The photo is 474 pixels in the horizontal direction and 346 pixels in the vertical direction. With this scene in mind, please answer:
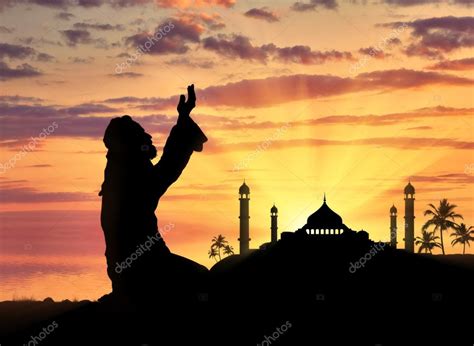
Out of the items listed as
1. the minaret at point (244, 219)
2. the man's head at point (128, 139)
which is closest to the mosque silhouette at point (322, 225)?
the minaret at point (244, 219)

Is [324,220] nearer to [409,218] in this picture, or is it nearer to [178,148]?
[409,218]

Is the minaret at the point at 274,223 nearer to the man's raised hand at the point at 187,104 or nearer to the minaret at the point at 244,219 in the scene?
the minaret at the point at 244,219

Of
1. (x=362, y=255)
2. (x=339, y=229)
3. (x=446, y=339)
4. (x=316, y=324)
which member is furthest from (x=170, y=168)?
(x=339, y=229)

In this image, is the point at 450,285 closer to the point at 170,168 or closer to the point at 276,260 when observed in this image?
the point at 276,260

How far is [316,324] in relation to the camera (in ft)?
68.2

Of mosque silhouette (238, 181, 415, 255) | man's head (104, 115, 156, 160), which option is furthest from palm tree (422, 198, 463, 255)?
man's head (104, 115, 156, 160)

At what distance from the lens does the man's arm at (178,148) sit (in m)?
13.9

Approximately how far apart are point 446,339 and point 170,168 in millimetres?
9744

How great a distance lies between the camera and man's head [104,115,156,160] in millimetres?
14094

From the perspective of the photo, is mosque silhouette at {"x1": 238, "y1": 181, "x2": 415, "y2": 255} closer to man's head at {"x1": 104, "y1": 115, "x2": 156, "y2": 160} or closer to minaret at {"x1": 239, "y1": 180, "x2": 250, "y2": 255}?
minaret at {"x1": 239, "y1": 180, "x2": 250, "y2": 255}

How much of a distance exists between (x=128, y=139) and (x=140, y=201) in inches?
41.1

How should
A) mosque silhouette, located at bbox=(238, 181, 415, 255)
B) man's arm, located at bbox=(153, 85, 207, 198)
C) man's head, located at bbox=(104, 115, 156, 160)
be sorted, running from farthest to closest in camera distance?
mosque silhouette, located at bbox=(238, 181, 415, 255)
man's head, located at bbox=(104, 115, 156, 160)
man's arm, located at bbox=(153, 85, 207, 198)

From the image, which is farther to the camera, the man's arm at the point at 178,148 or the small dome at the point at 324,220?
the small dome at the point at 324,220

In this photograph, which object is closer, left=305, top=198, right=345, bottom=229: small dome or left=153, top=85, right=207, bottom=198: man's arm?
left=153, top=85, right=207, bottom=198: man's arm
